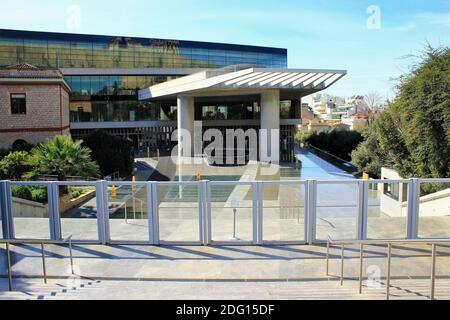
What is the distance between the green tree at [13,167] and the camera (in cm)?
1855

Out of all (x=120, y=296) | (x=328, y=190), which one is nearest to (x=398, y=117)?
(x=328, y=190)

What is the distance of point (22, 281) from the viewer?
279 inches

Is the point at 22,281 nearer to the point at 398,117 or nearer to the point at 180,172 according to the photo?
the point at 398,117

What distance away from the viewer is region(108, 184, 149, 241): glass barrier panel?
961 centimetres

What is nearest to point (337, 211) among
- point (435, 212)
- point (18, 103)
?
point (435, 212)

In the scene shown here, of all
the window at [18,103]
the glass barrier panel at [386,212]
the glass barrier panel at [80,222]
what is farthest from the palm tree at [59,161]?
the glass barrier panel at [386,212]

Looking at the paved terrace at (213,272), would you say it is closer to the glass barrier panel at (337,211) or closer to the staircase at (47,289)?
the staircase at (47,289)

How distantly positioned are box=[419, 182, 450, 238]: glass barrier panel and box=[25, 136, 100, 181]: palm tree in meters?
13.0

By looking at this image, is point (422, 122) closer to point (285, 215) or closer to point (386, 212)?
→ point (386, 212)

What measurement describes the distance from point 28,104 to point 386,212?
2098cm

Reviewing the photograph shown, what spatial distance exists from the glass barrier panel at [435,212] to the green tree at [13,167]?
16023 mm

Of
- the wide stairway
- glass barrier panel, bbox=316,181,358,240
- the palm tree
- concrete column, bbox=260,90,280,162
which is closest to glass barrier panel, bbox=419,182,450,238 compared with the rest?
glass barrier panel, bbox=316,181,358,240

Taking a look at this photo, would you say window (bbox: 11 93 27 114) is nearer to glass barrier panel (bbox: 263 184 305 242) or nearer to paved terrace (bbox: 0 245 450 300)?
paved terrace (bbox: 0 245 450 300)

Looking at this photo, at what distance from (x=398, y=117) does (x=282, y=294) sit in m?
13.6
